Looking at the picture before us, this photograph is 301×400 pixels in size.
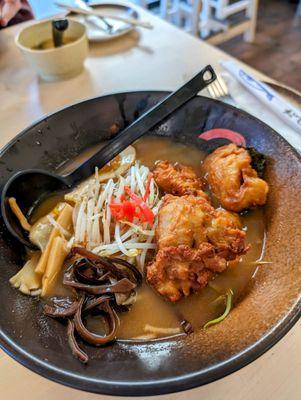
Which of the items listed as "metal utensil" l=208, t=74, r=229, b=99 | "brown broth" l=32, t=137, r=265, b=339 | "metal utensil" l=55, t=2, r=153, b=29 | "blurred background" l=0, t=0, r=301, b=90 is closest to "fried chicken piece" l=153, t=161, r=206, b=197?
"brown broth" l=32, t=137, r=265, b=339

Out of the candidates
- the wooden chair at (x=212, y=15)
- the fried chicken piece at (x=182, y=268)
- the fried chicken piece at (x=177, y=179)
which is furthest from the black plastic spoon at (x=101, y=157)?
the wooden chair at (x=212, y=15)

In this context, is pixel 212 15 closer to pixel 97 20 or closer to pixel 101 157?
pixel 97 20

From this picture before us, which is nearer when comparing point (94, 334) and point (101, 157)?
point (94, 334)

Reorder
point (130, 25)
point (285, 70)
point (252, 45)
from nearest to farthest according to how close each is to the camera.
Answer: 1. point (130, 25)
2. point (285, 70)
3. point (252, 45)

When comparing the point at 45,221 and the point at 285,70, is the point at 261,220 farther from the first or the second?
the point at 285,70

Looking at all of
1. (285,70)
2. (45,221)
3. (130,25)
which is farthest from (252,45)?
(45,221)

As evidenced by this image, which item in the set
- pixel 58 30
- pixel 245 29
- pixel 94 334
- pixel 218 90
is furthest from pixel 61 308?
pixel 245 29

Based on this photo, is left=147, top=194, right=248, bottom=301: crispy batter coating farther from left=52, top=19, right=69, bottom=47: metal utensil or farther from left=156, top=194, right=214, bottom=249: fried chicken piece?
left=52, top=19, right=69, bottom=47: metal utensil
